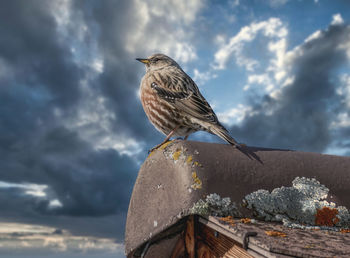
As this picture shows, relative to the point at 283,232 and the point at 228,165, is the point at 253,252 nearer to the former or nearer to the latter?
the point at 283,232

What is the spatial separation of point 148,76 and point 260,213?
139 inches

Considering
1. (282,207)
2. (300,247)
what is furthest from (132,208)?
(300,247)

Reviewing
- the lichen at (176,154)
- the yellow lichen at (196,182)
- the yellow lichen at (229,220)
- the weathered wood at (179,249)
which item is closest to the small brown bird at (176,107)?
the lichen at (176,154)

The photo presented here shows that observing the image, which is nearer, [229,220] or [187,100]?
[229,220]

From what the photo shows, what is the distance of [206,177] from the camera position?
11.7 feet

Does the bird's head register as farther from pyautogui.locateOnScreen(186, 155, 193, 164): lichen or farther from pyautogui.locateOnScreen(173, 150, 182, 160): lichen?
pyautogui.locateOnScreen(186, 155, 193, 164): lichen

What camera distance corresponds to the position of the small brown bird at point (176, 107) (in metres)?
5.34

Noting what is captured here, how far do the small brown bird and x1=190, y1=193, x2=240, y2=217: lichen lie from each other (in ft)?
4.89

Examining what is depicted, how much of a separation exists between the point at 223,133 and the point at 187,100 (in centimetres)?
107

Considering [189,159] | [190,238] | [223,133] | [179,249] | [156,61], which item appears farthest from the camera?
[156,61]

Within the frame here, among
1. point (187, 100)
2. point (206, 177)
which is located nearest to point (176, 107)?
point (187, 100)

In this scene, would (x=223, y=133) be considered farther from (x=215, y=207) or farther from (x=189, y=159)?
(x=215, y=207)

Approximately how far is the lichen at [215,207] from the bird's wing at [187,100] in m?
1.82

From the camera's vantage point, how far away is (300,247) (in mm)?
2824
